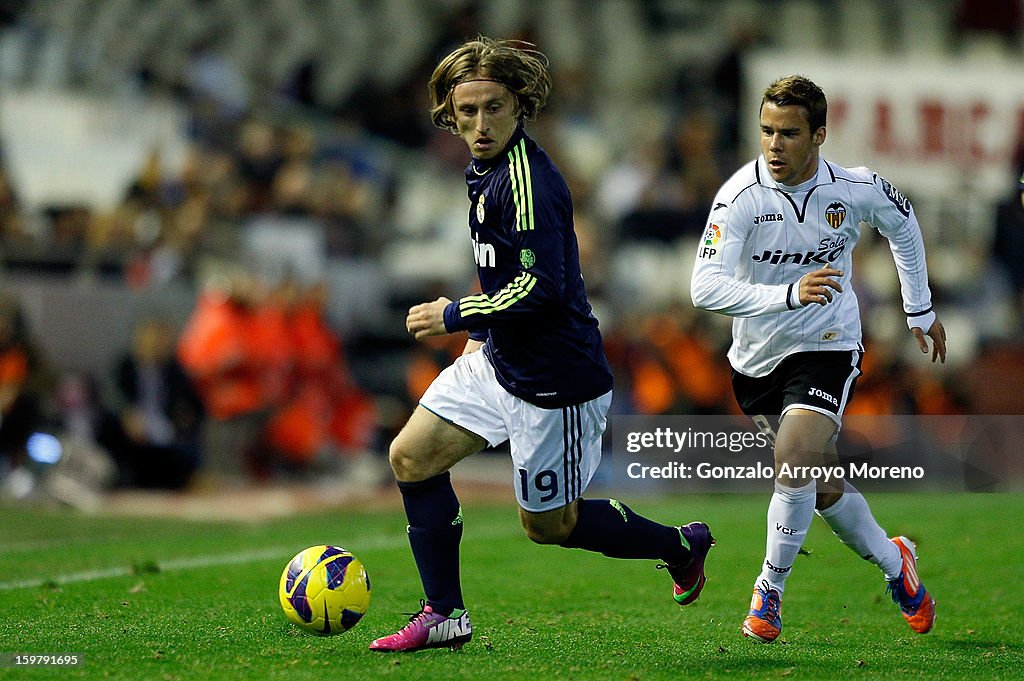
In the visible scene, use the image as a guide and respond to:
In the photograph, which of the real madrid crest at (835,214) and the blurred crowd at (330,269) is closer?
the real madrid crest at (835,214)

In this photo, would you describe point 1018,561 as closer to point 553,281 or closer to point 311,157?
point 553,281

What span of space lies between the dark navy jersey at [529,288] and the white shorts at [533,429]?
0.07 metres

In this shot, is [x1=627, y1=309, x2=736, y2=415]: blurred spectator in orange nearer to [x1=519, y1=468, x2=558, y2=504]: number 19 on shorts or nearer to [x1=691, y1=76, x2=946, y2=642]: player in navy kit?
[x1=691, y1=76, x2=946, y2=642]: player in navy kit

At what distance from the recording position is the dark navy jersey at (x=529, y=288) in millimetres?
5715

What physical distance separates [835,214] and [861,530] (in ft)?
4.90

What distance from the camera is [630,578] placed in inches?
347

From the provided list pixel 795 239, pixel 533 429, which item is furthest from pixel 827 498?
pixel 533 429

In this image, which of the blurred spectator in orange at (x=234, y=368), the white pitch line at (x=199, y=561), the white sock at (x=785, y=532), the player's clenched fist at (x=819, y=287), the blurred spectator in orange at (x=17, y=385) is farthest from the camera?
the blurred spectator in orange at (x=234, y=368)

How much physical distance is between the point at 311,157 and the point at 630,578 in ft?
36.2

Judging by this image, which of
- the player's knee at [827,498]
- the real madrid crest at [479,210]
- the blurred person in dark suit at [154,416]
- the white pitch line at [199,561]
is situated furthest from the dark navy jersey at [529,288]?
the blurred person in dark suit at [154,416]

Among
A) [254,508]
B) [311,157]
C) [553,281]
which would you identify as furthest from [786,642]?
[311,157]

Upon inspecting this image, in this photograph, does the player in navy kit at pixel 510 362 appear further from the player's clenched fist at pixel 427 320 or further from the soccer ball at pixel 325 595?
the soccer ball at pixel 325 595

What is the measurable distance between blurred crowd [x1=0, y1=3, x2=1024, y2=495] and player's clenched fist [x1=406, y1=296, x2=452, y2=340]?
8456mm

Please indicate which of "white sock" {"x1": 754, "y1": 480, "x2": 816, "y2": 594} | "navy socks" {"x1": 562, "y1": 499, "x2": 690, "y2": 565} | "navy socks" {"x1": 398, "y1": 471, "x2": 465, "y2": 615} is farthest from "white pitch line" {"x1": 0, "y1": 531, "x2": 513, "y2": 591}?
"white sock" {"x1": 754, "y1": 480, "x2": 816, "y2": 594}
